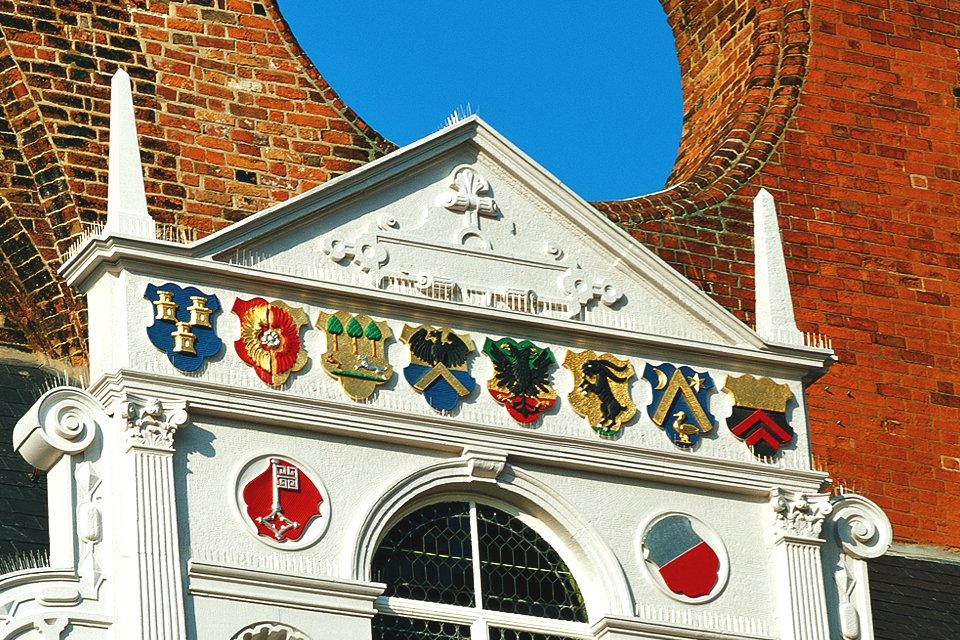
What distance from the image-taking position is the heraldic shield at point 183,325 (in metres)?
15.7

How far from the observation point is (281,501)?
1570 cm

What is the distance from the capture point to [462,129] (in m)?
17.4

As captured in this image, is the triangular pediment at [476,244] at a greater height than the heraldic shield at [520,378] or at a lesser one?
greater

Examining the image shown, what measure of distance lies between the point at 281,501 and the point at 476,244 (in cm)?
237

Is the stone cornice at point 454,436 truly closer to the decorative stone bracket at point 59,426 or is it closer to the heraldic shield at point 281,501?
the decorative stone bracket at point 59,426

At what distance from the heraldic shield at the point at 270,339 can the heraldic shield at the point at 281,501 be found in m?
0.56

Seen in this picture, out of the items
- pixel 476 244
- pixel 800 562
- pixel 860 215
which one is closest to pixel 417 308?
pixel 476 244

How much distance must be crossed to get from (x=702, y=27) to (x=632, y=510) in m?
9.67

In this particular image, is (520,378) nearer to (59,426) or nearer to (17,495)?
(59,426)

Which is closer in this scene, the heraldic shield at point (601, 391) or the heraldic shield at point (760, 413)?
the heraldic shield at point (601, 391)

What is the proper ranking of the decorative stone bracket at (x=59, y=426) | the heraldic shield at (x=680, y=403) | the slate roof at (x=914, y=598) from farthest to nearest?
the slate roof at (x=914, y=598) → the heraldic shield at (x=680, y=403) → the decorative stone bracket at (x=59, y=426)

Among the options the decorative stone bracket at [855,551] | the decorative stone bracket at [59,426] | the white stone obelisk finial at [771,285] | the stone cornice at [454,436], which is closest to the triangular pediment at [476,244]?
the white stone obelisk finial at [771,285]

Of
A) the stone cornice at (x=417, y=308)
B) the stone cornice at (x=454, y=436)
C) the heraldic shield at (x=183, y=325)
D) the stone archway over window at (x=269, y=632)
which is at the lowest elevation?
the stone archway over window at (x=269, y=632)

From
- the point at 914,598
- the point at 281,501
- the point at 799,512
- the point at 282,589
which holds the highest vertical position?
the point at 914,598
